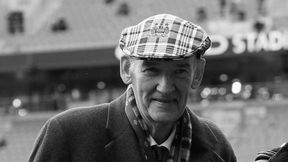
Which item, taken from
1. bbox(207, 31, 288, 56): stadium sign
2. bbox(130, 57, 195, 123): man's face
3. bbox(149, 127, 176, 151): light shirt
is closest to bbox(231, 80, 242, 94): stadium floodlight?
bbox(207, 31, 288, 56): stadium sign

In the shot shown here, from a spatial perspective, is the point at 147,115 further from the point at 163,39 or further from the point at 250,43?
the point at 250,43

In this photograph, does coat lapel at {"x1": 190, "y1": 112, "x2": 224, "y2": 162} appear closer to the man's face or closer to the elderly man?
the elderly man

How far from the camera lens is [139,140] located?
7.34 ft

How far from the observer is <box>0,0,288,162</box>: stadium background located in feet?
48.8

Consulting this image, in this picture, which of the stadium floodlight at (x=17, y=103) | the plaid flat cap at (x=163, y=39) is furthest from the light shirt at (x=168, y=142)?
the stadium floodlight at (x=17, y=103)

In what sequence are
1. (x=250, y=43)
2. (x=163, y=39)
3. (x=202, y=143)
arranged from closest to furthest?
(x=163, y=39)
(x=202, y=143)
(x=250, y=43)

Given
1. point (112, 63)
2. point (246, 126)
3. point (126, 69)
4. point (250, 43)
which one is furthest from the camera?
point (112, 63)

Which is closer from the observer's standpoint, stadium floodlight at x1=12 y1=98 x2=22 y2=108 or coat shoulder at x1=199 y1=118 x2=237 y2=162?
coat shoulder at x1=199 y1=118 x2=237 y2=162

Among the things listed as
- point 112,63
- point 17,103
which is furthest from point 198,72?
point 112,63

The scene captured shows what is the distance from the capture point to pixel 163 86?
2104mm

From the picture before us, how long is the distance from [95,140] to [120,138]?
7cm

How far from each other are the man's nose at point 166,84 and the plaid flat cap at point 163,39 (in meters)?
0.07

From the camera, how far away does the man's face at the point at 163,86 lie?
83.0 inches

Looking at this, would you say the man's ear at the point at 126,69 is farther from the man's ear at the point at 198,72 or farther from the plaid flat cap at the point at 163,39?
the man's ear at the point at 198,72
